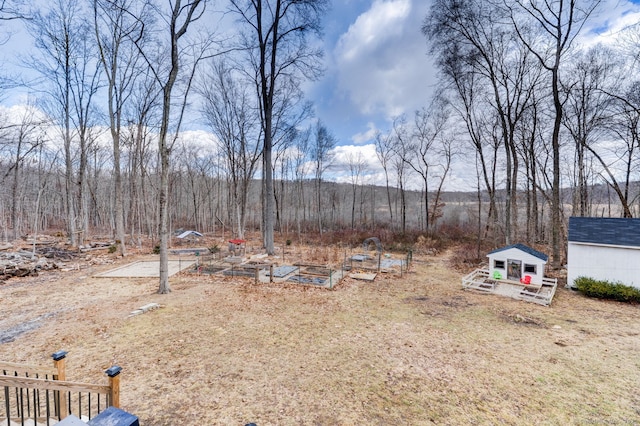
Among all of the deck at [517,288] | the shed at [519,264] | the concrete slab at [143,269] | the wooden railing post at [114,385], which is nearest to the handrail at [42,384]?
the wooden railing post at [114,385]

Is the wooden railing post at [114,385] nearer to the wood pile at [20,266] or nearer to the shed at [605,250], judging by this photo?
the wood pile at [20,266]

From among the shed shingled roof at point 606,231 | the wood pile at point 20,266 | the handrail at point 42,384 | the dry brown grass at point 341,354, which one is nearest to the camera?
the handrail at point 42,384

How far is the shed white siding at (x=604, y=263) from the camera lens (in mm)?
8258

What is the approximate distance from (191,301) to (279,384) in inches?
185

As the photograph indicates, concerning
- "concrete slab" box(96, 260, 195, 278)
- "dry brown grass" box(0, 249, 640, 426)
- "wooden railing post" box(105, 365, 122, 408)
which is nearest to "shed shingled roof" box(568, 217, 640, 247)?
"dry brown grass" box(0, 249, 640, 426)

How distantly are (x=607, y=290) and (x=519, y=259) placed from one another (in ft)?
7.87

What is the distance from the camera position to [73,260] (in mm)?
12672

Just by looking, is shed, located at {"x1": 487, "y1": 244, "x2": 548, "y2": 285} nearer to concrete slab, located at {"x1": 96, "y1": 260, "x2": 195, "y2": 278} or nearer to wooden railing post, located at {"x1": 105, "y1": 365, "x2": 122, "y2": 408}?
wooden railing post, located at {"x1": 105, "y1": 365, "x2": 122, "y2": 408}

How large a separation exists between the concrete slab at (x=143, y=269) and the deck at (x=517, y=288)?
11949 millimetres

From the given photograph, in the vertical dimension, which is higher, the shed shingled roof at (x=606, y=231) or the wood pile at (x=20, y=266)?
the shed shingled roof at (x=606, y=231)

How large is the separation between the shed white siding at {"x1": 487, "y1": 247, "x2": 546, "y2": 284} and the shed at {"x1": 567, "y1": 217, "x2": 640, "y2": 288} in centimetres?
125

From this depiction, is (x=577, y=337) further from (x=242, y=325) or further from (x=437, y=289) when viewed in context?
(x=242, y=325)

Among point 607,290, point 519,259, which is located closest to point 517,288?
point 519,259

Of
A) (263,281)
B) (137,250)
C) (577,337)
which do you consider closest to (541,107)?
(577,337)
